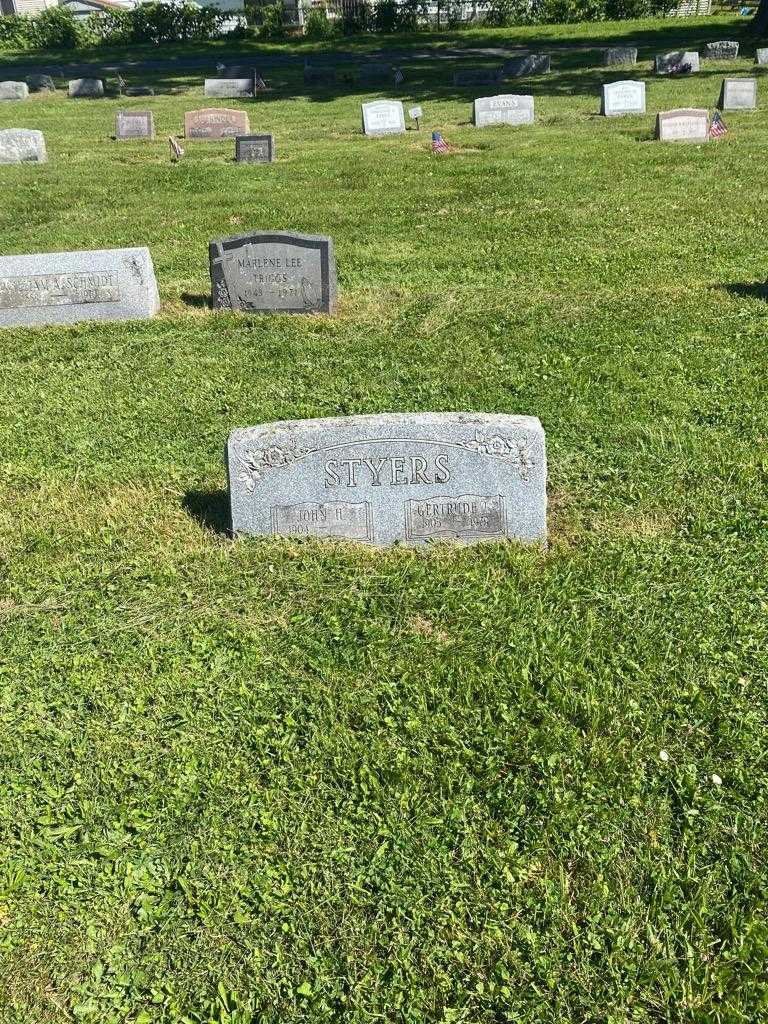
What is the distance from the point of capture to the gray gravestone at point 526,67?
29734 millimetres

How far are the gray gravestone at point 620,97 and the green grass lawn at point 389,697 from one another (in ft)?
50.6

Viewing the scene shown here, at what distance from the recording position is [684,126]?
18.6 meters

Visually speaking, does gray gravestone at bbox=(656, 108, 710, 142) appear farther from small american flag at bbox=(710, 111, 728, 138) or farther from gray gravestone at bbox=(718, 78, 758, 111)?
gray gravestone at bbox=(718, 78, 758, 111)

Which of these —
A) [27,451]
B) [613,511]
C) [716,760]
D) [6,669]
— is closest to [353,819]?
[716,760]

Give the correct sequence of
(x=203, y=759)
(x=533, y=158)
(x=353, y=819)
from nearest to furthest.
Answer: (x=353, y=819) → (x=203, y=759) → (x=533, y=158)

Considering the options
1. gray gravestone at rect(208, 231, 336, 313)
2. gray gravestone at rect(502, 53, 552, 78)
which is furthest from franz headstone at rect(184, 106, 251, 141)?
gray gravestone at rect(208, 231, 336, 313)

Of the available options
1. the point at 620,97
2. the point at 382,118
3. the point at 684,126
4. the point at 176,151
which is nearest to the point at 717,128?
the point at 684,126

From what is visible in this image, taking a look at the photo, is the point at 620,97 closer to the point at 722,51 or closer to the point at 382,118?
the point at 382,118

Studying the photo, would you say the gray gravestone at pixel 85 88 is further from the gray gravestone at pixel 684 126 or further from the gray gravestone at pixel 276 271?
the gray gravestone at pixel 276 271

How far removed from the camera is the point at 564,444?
6527mm

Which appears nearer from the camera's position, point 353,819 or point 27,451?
point 353,819

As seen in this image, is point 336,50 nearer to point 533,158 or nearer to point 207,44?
point 207,44

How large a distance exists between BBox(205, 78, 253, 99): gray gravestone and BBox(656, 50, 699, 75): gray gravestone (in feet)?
48.1

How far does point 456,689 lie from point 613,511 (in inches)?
81.9
